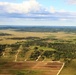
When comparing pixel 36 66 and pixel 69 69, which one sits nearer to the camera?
pixel 69 69

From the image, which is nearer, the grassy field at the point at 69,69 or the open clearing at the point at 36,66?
the grassy field at the point at 69,69

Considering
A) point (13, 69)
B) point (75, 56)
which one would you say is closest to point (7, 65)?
point (13, 69)

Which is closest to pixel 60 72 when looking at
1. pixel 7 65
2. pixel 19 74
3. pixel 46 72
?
pixel 46 72

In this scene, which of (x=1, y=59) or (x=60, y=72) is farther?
(x=1, y=59)

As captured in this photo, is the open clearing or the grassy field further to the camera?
the open clearing

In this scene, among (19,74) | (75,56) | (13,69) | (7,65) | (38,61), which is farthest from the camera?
(75,56)

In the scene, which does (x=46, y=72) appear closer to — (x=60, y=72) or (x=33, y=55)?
(x=60, y=72)

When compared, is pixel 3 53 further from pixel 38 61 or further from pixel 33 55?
pixel 38 61

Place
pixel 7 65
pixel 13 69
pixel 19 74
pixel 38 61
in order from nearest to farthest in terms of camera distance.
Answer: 1. pixel 19 74
2. pixel 13 69
3. pixel 7 65
4. pixel 38 61
